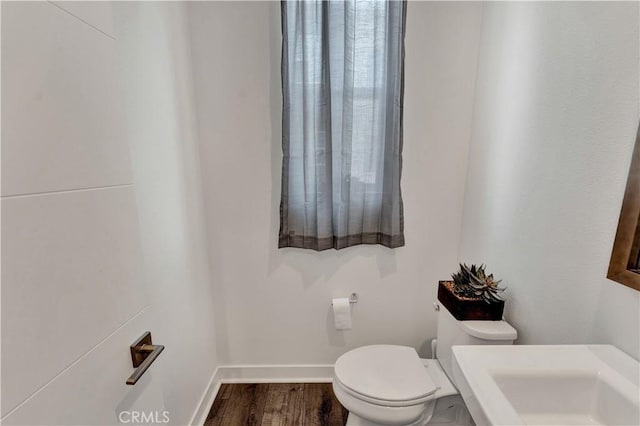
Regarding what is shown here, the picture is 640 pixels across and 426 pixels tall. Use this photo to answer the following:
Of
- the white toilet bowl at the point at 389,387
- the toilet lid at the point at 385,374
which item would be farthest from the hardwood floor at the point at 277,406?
the toilet lid at the point at 385,374

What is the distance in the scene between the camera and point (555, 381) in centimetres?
81

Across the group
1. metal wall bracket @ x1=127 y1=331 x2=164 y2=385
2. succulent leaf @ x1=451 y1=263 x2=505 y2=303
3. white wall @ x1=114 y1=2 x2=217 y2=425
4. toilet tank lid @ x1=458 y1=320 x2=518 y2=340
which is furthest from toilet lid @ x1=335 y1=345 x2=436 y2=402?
metal wall bracket @ x1=127 y1=331 x2=164 y2=385

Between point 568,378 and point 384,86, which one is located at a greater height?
point 384,86


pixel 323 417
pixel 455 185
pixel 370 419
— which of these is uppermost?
pixel 455 185

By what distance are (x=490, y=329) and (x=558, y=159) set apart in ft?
2.24

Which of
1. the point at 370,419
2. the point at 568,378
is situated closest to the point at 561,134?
the point at 568,378

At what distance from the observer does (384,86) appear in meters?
1.63

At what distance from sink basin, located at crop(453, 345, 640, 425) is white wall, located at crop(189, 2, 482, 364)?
3.38 ft

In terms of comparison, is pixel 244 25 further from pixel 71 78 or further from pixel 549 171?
pixel 549 171

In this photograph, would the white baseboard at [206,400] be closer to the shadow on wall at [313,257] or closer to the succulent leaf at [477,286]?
the shadow on wall at [313,257]

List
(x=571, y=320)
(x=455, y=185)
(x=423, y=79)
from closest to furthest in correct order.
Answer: (x=571, y=320) → (x=423, y=79) → (x=455, y=185)

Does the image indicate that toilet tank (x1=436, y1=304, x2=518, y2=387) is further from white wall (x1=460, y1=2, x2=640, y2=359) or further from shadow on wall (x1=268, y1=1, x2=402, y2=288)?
shadow on wall (x1=268, y1=1, x2=402, y2=288)

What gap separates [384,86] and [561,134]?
2.73ft

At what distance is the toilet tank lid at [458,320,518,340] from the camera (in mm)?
1226
